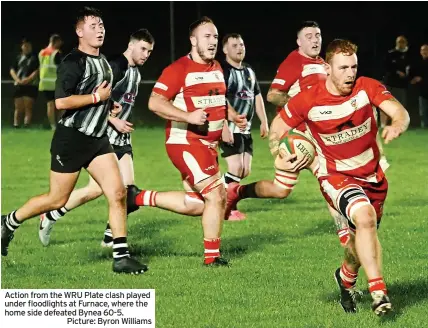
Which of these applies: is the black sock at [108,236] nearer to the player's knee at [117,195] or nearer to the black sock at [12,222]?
the black sock at [12,222]

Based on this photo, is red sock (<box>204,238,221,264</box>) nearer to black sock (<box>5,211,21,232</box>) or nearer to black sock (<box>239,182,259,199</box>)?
black sock (<box>5,211,21,232</box>)

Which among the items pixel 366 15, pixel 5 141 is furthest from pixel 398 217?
pixel 366 15

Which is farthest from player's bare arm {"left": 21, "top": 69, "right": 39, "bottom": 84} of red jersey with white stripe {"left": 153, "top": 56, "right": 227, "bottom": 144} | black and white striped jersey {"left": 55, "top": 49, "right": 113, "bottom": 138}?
black and white striped jersey {"left": 55, "top": 49, "right": 113, "bottom": 138}

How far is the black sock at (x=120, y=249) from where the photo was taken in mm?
8922

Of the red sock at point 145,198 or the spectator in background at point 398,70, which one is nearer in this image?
the red sock at point 145,198

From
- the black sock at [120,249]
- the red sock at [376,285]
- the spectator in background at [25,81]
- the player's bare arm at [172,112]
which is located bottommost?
the spectator in background at [25,81]

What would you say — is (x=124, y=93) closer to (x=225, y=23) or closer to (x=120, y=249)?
(x=120, y=249)

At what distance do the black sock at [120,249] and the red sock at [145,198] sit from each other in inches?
48.0

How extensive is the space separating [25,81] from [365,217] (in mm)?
20386

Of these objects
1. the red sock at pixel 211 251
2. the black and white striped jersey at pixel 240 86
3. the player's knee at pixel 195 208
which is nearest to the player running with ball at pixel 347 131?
the red sock at pixel 211 251

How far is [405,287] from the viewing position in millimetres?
8109

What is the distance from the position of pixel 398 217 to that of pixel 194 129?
3.10 m

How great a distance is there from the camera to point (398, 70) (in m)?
25.1

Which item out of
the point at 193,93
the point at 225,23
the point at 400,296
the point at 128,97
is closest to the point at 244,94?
the point at 128,97
